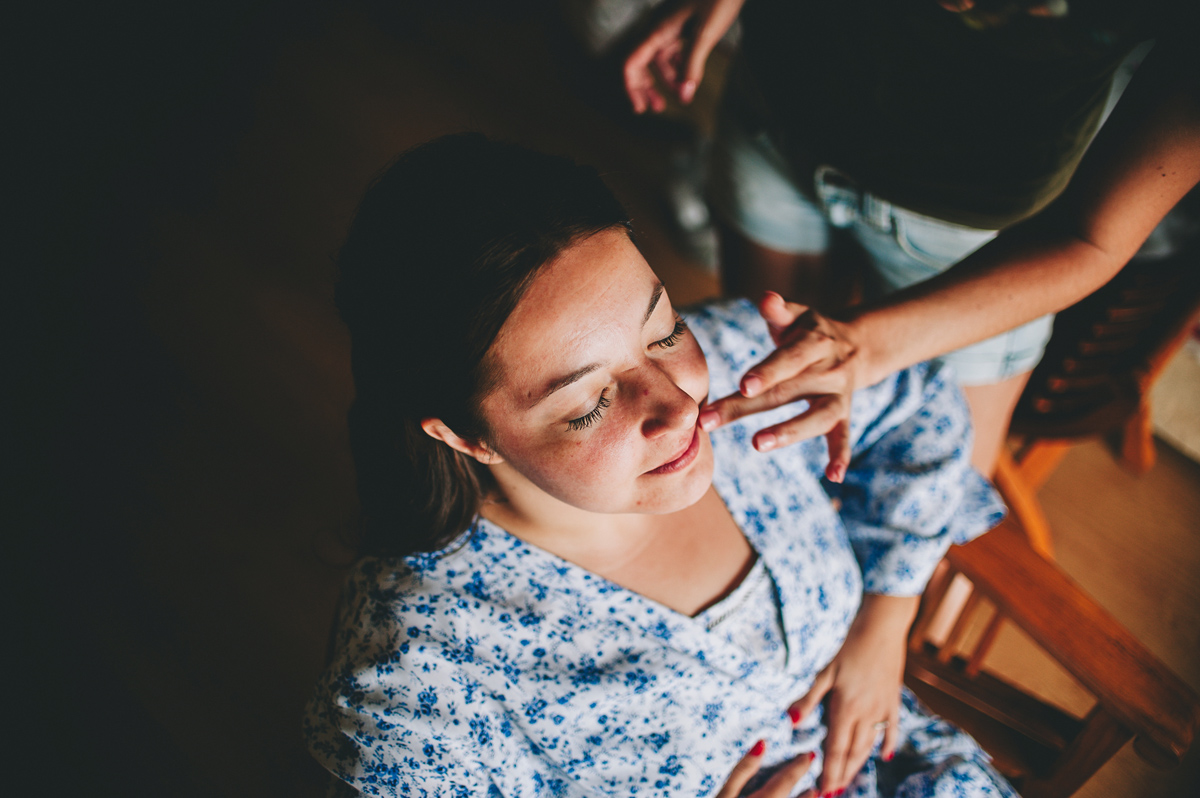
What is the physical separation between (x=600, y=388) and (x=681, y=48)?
0.86 m

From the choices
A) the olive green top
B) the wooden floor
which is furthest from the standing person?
the wooden floor

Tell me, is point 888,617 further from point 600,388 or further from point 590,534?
point 600,388

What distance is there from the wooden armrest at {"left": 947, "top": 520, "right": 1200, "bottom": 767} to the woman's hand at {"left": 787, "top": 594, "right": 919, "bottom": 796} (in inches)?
5.7

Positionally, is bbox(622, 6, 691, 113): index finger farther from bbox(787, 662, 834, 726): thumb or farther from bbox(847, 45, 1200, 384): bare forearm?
bbox(787, 662, 834, 726): thumb

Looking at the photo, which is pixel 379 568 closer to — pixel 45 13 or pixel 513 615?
pixel 513 615

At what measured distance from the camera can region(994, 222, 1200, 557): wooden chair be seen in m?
1.11

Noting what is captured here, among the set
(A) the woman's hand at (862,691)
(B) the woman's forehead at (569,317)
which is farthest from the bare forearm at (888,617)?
(B) the woman's forehead at (569,317)

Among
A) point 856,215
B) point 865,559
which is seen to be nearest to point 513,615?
point 865,559

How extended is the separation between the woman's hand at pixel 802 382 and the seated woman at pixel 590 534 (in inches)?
2.7

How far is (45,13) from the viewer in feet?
8.89

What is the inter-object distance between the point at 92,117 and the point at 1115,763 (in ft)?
13.3

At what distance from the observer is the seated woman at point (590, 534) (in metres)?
0.71

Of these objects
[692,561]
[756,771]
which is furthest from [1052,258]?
[756,771]

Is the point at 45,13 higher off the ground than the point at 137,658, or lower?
higher
